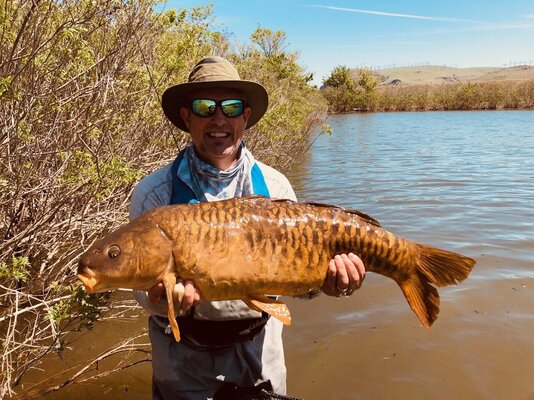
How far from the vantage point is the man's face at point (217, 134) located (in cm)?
226

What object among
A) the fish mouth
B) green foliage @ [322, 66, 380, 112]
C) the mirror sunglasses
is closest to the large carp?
the fish mouth

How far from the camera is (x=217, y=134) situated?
2.27 metres

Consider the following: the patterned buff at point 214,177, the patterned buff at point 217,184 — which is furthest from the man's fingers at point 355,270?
the patterned buff at point 214,177

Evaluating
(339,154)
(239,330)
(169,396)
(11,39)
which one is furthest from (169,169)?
(339,154)

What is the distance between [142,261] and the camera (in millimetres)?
1800

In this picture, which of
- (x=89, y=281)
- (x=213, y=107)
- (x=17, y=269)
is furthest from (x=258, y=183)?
(x=17, y=269)

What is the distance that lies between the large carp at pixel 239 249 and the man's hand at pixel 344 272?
39 millimetres

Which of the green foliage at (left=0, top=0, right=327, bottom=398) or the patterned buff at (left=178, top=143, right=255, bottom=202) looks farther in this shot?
the green foliage at (left=0, top=0, right=327, bottom=398)

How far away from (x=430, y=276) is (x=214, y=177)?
1.14 meters

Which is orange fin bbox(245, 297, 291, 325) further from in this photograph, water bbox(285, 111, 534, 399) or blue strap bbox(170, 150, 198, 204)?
water bbox(285, 111, 534, 399)

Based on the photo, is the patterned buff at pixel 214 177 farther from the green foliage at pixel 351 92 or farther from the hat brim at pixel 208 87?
the green foliage at pixel 351 92

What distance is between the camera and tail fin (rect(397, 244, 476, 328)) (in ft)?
7.35

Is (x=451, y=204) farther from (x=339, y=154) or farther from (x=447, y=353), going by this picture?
(x=339, y=154)

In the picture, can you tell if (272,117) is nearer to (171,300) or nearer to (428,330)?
(428,330)
